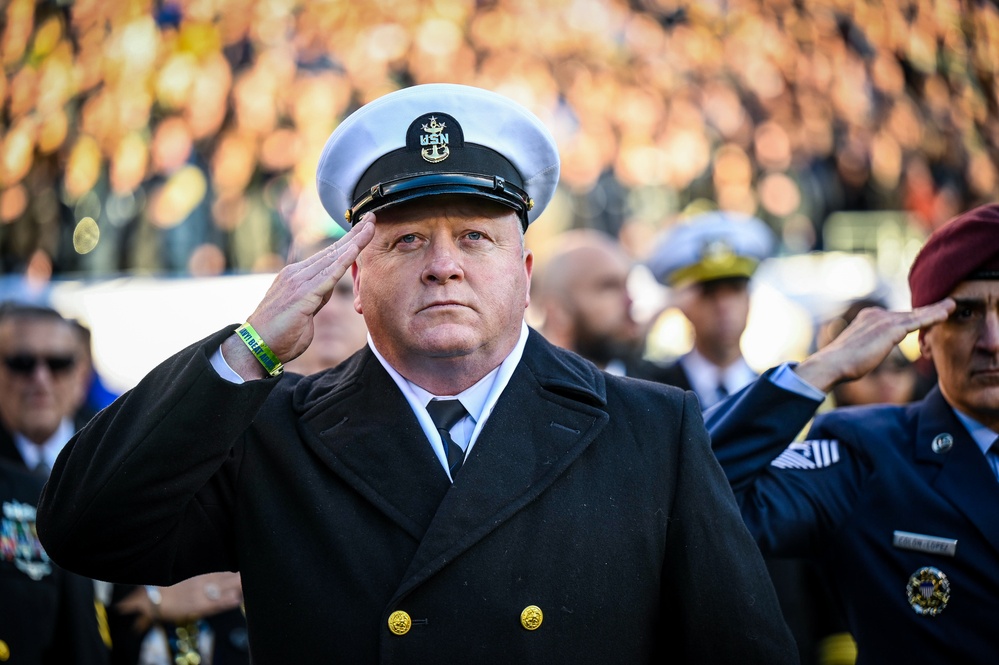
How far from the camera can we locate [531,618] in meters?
2.55

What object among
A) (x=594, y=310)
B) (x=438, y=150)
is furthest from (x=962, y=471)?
(x=594, y=310)

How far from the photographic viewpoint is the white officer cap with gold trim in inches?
218

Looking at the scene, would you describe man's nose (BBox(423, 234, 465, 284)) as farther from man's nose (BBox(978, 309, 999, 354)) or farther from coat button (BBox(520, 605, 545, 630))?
man's nose (BBox(978, 309, 999, 354))

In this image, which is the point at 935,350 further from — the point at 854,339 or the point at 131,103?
the point at 131,103

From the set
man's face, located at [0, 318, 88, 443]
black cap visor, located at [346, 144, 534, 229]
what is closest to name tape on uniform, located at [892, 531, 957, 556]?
black cap visor, located at [346, 144, 534, 229]

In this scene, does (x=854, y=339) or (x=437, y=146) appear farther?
(x=854, y=339)

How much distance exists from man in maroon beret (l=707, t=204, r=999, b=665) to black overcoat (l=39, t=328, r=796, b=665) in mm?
447

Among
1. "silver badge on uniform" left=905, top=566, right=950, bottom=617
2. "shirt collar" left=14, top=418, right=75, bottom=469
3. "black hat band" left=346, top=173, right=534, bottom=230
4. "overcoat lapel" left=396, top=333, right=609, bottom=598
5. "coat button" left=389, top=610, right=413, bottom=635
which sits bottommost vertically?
"silver badge on uniform" left=905, top=566, right=950, bottom=617

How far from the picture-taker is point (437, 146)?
282cm

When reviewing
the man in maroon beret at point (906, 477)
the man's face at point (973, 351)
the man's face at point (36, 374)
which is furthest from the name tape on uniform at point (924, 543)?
the man's face at point (36, 374)

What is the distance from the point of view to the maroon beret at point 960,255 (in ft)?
10.3

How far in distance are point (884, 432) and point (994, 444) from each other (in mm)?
291

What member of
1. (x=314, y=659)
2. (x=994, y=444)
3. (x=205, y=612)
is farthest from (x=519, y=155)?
(x=205, y=612)

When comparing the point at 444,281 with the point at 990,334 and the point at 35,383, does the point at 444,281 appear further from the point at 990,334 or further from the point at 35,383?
the point at 35,383
